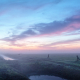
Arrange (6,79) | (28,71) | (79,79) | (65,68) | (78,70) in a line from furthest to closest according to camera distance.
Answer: (28,71)
(65,68)
(78,70)
(79,79)
(6,79)

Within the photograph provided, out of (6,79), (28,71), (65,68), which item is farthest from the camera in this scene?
(28,71)

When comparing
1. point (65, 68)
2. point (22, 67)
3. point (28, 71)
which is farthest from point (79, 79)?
point (22, 67)

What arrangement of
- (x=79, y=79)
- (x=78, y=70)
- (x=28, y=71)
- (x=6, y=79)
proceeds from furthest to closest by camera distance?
(x=28, y=71) → (x=78, y=70) → (x=79, y=79) → (x=6, y=79)

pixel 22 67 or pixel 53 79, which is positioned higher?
pixel 22 67

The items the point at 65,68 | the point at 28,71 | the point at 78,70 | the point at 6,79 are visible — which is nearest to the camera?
the point at 6,79

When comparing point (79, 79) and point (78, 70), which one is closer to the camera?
point (79, 79)

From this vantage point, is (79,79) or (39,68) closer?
(79,79)

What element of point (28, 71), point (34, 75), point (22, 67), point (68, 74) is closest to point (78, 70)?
point (68, 74)

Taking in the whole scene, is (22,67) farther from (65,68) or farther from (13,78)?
(65,68)

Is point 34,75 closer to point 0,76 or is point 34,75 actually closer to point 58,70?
point 58,70
